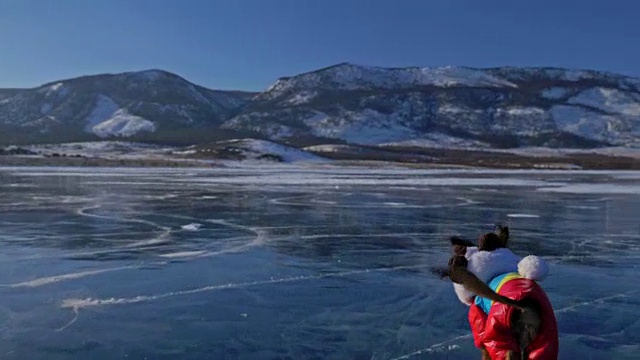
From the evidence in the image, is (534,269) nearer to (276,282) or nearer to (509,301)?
(509,301)

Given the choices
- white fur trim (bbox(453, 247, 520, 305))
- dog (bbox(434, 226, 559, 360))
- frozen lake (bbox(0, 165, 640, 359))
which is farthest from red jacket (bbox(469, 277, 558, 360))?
frozen lake (bbox(0, 165, 640, 359))

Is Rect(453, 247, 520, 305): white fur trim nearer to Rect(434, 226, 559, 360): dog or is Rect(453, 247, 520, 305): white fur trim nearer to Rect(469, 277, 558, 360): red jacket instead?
Rect(434, 226, 559, 360): dog

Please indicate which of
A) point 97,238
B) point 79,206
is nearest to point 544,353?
point 97,238

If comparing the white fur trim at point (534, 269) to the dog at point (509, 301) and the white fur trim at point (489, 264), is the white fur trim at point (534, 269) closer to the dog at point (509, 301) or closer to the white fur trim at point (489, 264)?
the dog at point (509, 301)

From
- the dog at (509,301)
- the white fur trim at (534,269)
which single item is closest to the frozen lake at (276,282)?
the dog at (509,301)

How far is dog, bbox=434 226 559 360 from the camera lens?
10.6 feet

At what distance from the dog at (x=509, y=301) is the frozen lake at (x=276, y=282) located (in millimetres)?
3381

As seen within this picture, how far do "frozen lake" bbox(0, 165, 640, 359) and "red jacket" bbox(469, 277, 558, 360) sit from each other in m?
3.39

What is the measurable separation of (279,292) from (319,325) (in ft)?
6.12

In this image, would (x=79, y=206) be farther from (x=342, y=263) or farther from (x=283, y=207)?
(x=342, y=263)

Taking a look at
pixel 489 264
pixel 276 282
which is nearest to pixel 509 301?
pixel 489 264

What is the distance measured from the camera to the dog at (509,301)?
325 cm

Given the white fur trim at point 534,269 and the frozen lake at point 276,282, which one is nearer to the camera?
the white fur trim at point 534,269

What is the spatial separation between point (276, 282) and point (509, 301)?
286 inches
